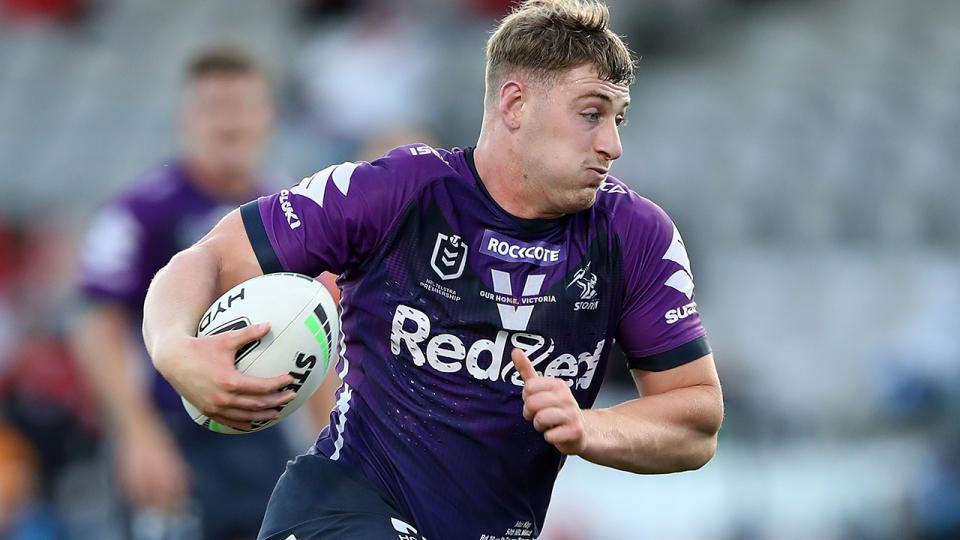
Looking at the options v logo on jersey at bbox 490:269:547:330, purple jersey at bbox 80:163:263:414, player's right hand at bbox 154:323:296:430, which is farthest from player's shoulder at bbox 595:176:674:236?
purple jersey at bbox 80:163:263:414

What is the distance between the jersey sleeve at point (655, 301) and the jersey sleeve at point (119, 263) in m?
3.17

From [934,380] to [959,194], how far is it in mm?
3130

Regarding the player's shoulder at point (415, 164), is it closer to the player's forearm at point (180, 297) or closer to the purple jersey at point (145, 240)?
the player's forearm at point (180, 297)

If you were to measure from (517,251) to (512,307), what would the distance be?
0.18m

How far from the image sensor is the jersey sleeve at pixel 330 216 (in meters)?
4.21

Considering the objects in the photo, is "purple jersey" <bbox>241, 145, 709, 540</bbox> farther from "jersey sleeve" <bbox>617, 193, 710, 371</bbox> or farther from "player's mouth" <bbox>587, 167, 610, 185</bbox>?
"player's mouth" <bbox>587, 167, 610, 185</bbox>

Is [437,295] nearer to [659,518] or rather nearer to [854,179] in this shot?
[659,518]

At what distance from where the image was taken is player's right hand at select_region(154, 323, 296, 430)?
368cm

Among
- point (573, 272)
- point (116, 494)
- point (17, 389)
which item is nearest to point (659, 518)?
point (116, 494)

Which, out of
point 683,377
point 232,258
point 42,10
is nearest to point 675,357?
point 683,377

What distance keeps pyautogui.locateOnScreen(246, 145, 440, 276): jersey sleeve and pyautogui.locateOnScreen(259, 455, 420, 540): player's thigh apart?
2.15 feet

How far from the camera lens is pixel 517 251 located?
434 centimetres

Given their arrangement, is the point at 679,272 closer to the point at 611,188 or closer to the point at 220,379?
the point at 611,188

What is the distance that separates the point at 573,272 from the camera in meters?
4.35
